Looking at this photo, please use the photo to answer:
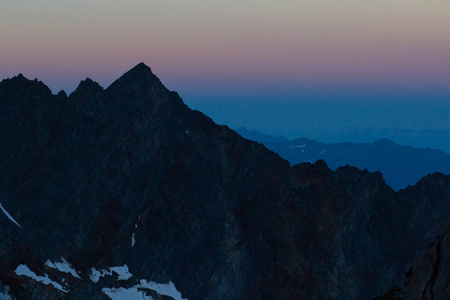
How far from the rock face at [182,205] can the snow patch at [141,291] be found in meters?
0.50

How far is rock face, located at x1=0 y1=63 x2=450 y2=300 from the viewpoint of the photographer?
155000mm

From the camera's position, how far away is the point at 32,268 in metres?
123

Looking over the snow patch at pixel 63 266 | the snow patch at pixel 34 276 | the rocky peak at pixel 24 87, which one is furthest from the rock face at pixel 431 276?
the rocky peak at pixel 24 87

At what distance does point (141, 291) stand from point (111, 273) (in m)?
Result: 10.4

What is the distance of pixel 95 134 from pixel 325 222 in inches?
2779

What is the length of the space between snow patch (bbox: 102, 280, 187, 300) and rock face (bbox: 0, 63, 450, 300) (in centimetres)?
50

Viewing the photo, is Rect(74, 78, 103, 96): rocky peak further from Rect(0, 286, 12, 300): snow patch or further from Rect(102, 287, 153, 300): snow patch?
Rect(0, 286, 12, 300): snow patch

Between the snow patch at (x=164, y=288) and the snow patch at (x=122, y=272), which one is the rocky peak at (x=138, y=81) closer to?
the snow patch at (x=122, y=272)

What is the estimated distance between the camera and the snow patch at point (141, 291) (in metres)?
145

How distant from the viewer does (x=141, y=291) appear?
5822 inches

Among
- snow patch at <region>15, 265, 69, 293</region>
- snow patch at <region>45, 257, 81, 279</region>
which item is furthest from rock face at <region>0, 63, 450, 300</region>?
snow patch at <region>15, 265, 69, 293</region>

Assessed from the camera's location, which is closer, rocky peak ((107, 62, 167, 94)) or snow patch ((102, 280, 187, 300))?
snow patch ((102, 280, 187, 300))

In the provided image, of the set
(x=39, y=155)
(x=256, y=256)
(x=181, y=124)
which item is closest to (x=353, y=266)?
(x=256, y=256)

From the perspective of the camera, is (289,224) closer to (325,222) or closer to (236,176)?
(325,222)
